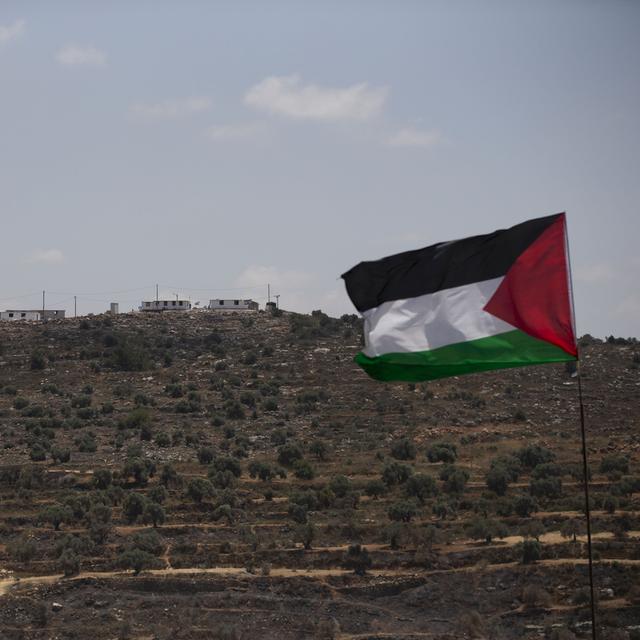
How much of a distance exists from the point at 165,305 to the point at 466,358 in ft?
281

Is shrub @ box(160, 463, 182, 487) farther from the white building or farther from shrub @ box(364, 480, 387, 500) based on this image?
the white building

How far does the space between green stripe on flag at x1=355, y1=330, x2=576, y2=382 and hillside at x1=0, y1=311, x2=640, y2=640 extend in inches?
646

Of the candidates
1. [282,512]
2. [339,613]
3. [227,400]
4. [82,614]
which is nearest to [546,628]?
[339,613]

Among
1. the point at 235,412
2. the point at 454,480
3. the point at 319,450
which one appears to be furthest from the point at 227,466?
the point at 235,412

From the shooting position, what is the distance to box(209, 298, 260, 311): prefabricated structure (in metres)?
94.9

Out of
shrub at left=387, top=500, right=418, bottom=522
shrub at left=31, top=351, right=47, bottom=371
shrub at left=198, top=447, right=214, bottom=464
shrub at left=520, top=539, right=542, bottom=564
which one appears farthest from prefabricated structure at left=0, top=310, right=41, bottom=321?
shrub at left=520, top=539, right=542, bottom=564

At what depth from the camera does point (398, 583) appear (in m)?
34.1

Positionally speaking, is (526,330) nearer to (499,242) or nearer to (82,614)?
(499,242)

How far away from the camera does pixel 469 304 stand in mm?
14031

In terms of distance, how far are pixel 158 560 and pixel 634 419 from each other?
31.1 meters

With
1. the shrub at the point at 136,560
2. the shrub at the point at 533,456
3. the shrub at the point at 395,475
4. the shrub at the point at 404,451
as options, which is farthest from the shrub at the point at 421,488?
the shrub at the point at 136,560

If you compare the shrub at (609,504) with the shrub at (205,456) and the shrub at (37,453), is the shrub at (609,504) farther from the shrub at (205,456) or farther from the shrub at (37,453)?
the shrub at (37,453)

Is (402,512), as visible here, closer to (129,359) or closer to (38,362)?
(129,359)

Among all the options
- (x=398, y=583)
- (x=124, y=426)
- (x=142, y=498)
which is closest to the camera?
(x=398, y=583)
